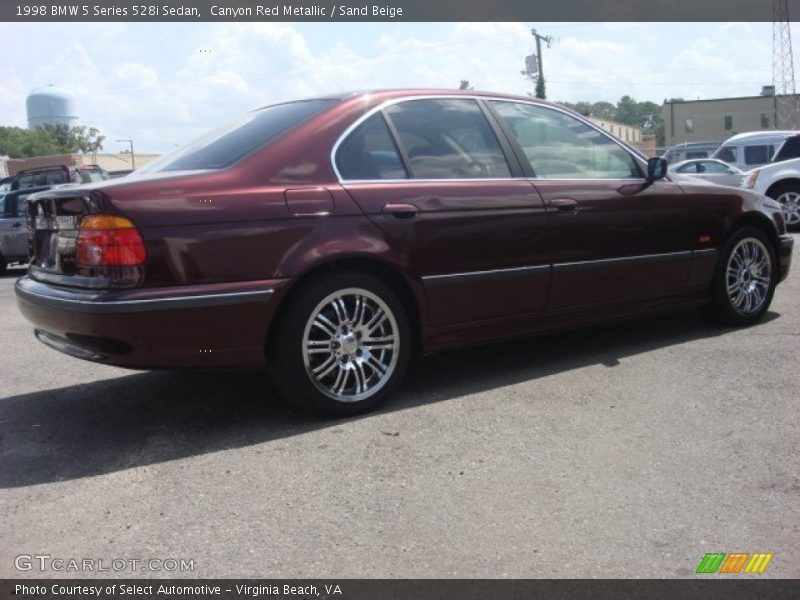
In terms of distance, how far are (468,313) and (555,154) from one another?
4.11 ft

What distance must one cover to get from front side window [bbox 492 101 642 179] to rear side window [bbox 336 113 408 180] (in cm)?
88

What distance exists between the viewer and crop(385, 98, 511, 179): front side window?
4340 millimetres

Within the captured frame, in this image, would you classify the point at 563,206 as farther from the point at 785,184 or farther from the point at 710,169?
the point at 710,169

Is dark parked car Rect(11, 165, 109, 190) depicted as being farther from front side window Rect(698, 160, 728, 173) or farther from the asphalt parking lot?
front side window Rect(698, 160, 728, 173)

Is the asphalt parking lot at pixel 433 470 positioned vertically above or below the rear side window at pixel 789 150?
below

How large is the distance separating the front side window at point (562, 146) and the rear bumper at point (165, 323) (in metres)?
1.91

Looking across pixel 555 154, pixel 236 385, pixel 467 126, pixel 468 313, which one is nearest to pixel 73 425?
pixel 236 385

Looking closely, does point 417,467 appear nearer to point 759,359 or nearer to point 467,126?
point 467,126

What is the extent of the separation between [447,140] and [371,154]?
1.76 ft

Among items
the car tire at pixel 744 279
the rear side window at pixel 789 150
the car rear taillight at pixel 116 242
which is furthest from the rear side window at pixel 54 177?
the rear side window at pixel 789 150

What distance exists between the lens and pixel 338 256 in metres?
3.90

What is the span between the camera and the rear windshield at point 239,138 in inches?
158

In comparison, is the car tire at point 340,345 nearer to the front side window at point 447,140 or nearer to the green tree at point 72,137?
the front side window at point 447,140
